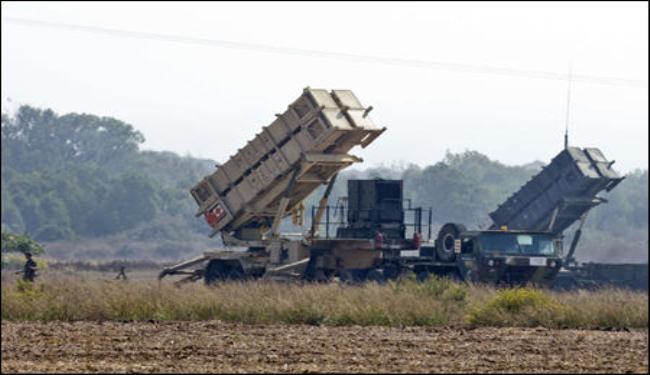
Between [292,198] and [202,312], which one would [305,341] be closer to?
[202,312]

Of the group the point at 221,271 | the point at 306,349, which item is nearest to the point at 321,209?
the point at 221,271

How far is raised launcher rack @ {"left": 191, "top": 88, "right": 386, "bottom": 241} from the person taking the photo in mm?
34750

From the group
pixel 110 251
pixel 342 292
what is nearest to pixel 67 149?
pixel 110 251

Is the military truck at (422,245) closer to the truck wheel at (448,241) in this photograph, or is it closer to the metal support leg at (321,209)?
the truck wheel at (448,241)

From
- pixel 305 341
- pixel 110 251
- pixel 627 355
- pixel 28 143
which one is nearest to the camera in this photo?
pixel 627 355

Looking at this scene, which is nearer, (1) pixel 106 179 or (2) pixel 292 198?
(2) pixel 292 198

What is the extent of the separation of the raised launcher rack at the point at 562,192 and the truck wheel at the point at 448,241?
4.50 m

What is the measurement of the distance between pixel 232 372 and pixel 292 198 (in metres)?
19.1

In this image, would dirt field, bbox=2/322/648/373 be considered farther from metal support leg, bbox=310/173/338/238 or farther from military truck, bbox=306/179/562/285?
metal support leg, bbox=310/173/338/238

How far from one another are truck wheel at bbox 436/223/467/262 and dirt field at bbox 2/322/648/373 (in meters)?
10.6

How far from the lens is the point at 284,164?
35281mm

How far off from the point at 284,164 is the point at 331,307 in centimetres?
835

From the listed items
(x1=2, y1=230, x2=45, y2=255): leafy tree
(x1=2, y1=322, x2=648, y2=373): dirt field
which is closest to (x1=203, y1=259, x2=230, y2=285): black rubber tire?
(x1=2, y1=230, x2=45, y2=255): leafy tree

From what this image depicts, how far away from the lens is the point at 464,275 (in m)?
35.5
